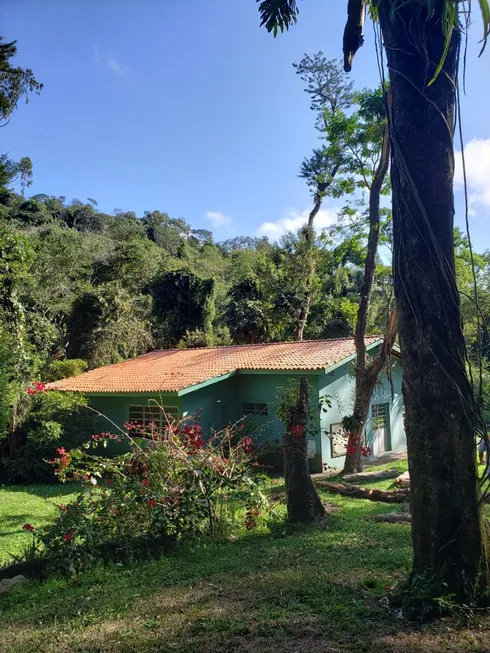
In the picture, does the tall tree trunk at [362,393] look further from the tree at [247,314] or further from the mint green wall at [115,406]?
the tree at [247,314]

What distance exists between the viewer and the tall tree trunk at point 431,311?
125 inches

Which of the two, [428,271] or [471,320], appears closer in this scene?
[428,271]

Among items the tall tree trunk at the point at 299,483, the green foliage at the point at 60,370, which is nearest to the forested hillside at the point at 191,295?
the green foliage at the point at 60,370

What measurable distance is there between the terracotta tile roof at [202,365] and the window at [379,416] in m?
2.80

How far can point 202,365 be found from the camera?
17.4 metres

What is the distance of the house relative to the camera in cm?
1520

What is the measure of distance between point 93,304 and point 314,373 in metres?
14.2

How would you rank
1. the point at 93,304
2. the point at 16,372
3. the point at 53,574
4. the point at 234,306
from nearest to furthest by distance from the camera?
the point at 53,574, the point at 16,372, the point at 93,304, the point at 234,306

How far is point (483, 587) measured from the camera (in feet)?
10.3

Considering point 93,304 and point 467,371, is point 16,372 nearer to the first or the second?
point 93,304

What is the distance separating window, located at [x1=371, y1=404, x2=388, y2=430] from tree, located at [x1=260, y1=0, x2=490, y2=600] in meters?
15.6

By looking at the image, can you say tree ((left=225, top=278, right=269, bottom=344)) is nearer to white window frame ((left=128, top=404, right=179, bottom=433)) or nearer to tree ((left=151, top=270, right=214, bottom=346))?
tree ((left=151, top=270, right=214, bottom=346))

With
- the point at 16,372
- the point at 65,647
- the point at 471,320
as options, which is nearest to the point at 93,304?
the point at 16,372

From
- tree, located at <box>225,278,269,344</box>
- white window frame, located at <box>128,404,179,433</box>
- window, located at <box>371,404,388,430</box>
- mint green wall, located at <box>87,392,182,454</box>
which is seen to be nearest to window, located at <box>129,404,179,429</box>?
white window frame, located at <box>128,404,179,433</box>
